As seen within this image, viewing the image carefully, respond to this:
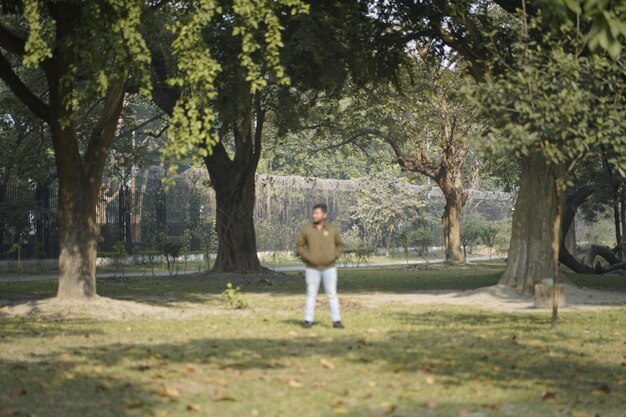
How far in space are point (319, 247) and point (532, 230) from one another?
32.6ft

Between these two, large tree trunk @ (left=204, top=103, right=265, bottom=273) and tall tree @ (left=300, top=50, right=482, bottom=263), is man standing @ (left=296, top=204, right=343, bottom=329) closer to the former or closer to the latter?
large tree trunk @ (left=204, top=103, right=265, bottom=273)

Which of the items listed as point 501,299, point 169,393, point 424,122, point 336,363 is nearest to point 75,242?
point 501,299

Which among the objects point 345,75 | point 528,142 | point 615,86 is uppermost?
point 345,75

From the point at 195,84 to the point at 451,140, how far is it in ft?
92.6

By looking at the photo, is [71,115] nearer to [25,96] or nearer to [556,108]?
[25,96]

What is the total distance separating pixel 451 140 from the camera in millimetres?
46156

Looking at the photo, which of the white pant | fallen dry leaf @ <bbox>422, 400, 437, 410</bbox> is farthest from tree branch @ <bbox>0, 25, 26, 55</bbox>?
fallen dry leaf @ <bbox>422, 400, 437, 410</bbox>

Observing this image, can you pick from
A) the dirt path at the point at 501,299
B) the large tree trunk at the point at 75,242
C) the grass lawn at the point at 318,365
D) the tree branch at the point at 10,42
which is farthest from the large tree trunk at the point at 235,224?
the grass lawn at the point at 318,365

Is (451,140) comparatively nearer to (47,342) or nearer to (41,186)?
(41,186)

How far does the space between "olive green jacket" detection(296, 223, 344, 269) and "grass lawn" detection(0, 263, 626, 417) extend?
3.31 ft

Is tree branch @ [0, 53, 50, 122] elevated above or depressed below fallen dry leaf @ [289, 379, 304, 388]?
above

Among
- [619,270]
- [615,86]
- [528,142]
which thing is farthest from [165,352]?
[619,270]

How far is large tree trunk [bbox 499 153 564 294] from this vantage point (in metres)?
24.4

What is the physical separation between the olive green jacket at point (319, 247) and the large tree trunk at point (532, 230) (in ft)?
30.8
